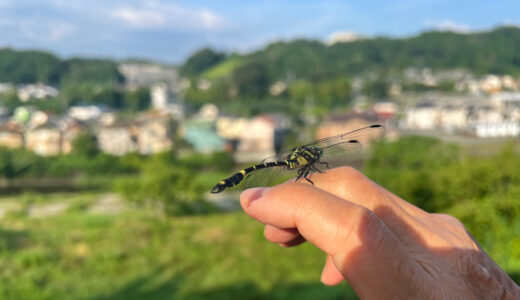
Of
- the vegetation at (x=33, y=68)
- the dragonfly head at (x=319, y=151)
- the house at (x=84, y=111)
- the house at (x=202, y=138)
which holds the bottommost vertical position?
the house at (x=202, y=138)

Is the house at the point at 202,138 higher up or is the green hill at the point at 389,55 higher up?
the green hill at the point at 389,55

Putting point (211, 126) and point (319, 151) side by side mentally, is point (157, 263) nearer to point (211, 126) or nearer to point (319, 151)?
point (319, 151)

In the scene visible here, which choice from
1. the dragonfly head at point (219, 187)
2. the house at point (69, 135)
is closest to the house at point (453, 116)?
the house at point (69, 135)

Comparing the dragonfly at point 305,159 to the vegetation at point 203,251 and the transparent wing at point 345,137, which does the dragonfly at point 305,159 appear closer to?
the transparent wing at point 345,137

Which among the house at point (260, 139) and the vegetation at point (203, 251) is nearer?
the vegetation at point (203, 251)

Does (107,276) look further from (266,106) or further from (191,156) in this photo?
(266,106)

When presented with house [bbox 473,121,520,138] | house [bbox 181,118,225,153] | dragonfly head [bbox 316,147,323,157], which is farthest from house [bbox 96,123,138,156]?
house [bbox 473,121,520,138]
